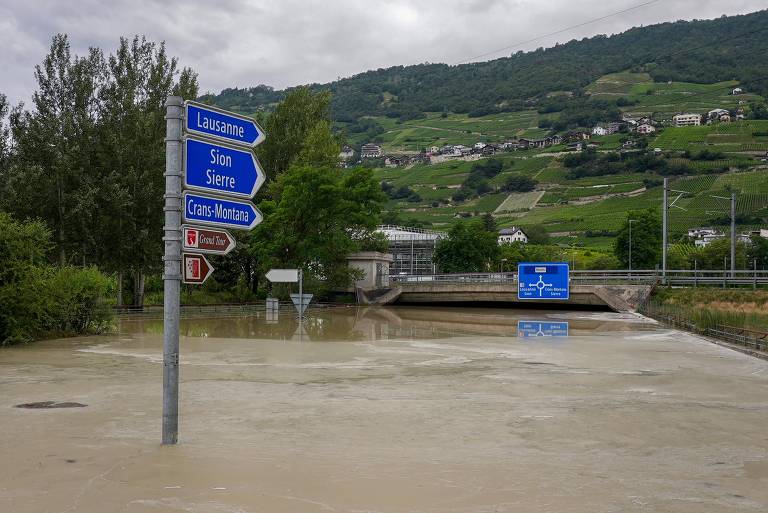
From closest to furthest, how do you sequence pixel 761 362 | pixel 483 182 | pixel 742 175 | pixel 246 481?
1. pixel 246 481
2. pixel 761 362
3. pixel 742 175
4. pixel 483 182

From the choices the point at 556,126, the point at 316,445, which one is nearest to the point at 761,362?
the point at 316,445

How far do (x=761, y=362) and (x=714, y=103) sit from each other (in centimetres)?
16423

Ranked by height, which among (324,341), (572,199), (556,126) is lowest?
(324,341)

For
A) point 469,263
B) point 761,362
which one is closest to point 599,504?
point 761,362

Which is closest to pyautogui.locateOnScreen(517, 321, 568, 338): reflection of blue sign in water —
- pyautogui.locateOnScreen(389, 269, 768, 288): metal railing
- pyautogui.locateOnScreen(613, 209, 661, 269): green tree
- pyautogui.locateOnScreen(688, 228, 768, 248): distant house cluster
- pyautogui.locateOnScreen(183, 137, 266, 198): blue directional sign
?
pyautogui.locateOnScreen(389, 269, 768, 288): metal railing

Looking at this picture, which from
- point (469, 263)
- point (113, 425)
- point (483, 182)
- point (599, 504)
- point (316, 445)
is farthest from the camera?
point (483, 182)

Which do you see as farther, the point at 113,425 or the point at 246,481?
the point at 113,425

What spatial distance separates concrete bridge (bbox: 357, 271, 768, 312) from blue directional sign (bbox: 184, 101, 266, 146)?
4485cm

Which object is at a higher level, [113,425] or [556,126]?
[556,126]

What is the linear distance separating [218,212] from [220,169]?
1.86ft

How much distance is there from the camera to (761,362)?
21234 mm

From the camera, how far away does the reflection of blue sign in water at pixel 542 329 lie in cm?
3234

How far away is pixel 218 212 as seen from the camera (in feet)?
29.9

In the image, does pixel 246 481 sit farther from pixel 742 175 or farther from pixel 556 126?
pixel 556 126
